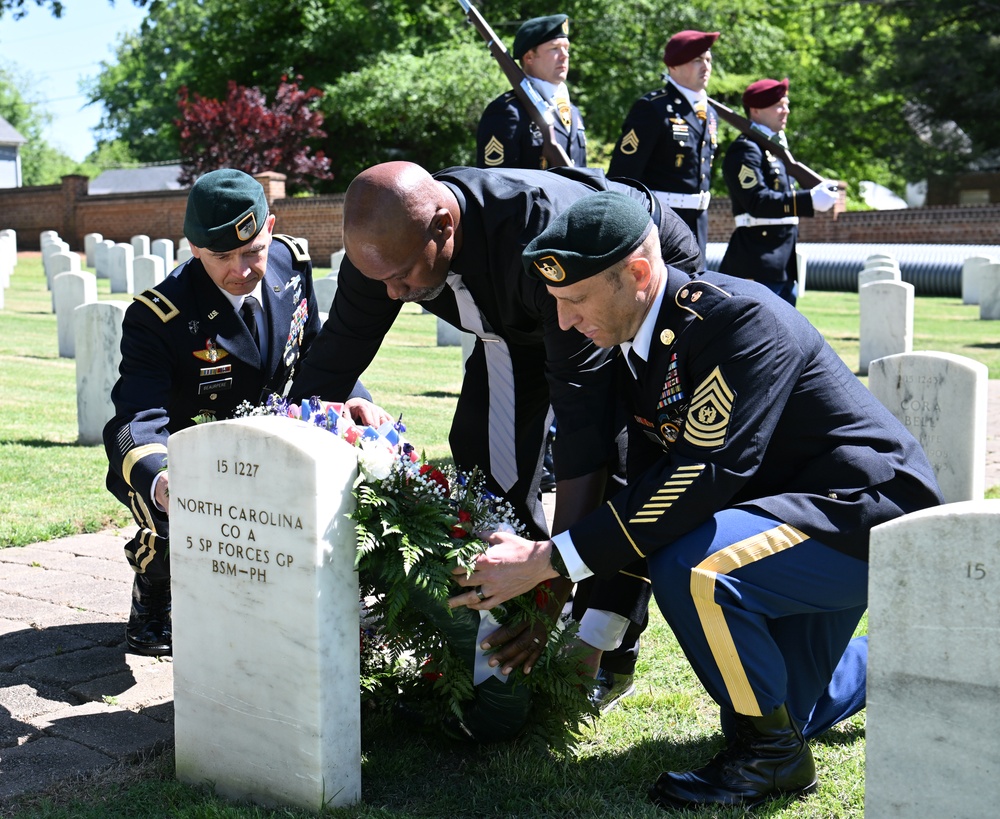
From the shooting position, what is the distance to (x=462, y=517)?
3.08m

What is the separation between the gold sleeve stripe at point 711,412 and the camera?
2.89 metres

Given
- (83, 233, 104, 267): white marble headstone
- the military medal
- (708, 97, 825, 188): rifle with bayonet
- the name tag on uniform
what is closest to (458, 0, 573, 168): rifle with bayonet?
(708, 97, 825, 188): rifle with bayonet

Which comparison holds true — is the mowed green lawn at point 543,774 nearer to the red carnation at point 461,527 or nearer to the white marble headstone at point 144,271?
the red carnation at point 461,527

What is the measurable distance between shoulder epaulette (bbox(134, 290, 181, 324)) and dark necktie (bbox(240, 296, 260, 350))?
0.23m

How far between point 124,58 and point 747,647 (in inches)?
2755

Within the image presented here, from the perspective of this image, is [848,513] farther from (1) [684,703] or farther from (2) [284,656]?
(2) [284,656]

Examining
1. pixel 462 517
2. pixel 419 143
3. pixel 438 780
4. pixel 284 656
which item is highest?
pixel 419 143

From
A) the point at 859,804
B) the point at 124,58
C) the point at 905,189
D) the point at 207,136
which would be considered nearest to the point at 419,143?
the point at 207,136

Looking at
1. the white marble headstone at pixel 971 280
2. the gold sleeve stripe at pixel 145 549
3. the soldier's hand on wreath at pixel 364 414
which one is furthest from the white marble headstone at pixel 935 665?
the white marble headstone at pixel 971 280

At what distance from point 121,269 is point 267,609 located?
18532 mm

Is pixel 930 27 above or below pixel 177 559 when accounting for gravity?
above

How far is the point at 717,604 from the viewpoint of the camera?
2.87 meters

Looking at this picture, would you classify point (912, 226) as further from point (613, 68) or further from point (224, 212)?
point (224, 212)

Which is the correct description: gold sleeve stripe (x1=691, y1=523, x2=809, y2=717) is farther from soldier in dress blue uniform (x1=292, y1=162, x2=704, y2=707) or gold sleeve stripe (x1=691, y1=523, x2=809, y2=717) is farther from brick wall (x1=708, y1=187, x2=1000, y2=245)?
brick wall (x1=708, y1=187, x2=1000, y2=245)
